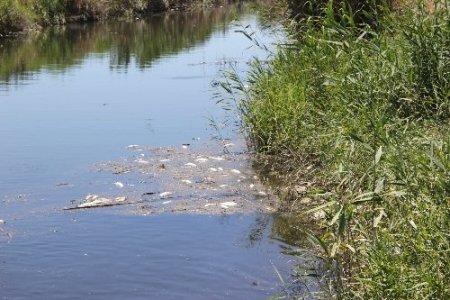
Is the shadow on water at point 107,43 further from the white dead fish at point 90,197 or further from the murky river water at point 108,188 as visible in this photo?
the white dead fish at point 90,197

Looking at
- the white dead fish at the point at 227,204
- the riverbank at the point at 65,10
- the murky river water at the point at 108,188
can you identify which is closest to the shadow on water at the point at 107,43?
the murky river water at the point at 108,188

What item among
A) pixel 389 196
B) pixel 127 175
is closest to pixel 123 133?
pixel 127 175

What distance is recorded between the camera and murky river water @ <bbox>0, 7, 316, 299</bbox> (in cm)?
686

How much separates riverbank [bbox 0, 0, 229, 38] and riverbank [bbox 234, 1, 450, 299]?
18.4 m

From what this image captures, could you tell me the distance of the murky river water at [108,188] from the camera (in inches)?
270

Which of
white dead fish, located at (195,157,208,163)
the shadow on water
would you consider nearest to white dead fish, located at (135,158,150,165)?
white dead fish, located at (195,157,208,163)

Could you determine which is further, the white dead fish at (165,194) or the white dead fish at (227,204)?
the white dead fish at (165,194)

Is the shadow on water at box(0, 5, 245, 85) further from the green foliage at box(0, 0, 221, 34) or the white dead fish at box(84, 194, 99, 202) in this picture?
the white dead fish at box(84, 194, 99, 202)

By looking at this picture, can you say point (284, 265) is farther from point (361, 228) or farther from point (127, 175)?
point (127, 175)

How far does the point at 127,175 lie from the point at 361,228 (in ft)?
17.6

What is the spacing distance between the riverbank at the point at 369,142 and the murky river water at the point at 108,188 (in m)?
0.93

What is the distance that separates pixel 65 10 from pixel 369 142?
28.2 metres

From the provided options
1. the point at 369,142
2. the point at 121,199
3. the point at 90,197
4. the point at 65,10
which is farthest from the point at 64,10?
the point at 369,142

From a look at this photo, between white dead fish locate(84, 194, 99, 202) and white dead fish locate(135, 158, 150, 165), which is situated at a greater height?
white dead fish locate(84, 194, 99, 202)
